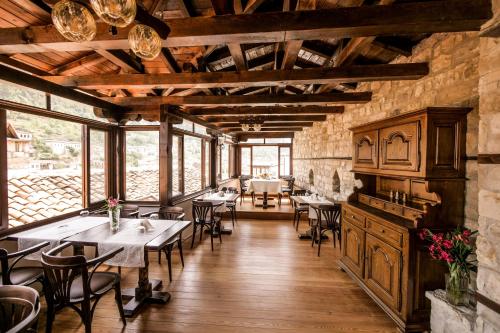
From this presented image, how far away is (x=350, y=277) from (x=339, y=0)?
3.34 metres

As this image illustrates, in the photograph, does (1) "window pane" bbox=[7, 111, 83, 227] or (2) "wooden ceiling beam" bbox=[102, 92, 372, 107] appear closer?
(1) "window pane" bbox=[7, 111, 83, 227]

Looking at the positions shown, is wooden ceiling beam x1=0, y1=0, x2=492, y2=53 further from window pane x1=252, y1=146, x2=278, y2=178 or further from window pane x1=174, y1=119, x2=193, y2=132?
window pane x1=252, y1=146, x2=278, y2=178

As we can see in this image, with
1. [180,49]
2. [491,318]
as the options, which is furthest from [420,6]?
[180,49]

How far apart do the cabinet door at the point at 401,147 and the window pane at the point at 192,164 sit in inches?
160

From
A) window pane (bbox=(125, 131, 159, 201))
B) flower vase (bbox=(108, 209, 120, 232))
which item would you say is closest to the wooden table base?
flower vase (bbox=(108, 209, 120, 232))

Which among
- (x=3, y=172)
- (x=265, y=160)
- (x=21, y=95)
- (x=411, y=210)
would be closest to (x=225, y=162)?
(x=265, y=160)

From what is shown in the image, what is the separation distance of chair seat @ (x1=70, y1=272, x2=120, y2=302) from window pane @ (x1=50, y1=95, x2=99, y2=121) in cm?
232

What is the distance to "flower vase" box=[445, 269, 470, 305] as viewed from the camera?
6.20 ft

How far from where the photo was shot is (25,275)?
7.67ft

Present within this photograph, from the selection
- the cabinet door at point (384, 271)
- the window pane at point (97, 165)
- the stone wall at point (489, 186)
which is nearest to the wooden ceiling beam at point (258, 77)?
the stone wall at point (489, 186)

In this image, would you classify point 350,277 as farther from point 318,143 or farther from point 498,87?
point 318,143

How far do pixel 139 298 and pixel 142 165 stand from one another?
108 inches

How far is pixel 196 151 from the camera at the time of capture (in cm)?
625

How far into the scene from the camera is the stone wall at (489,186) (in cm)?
153
